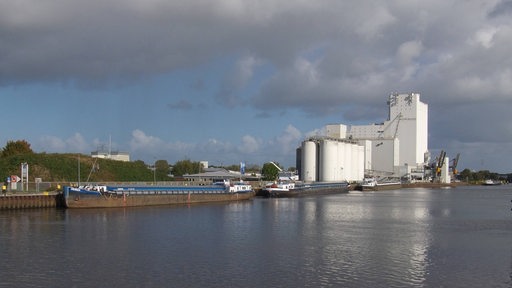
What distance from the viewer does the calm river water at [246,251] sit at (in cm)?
2380

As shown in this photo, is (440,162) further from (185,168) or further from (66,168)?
(66,168)

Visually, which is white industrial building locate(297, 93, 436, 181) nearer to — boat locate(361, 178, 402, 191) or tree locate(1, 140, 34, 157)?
boat locate(361, 178, 402, 191)

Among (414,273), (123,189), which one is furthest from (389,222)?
(123,189)

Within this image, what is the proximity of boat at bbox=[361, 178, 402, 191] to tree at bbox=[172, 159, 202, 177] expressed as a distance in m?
43.8

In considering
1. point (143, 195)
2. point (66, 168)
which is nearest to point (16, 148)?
point (66, 168)

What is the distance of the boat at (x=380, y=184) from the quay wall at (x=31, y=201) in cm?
8072

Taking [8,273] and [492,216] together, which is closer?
[8,273]

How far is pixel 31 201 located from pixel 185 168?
325 ft

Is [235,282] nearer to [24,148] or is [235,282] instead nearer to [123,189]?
[123,189]

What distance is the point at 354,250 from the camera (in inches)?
1222

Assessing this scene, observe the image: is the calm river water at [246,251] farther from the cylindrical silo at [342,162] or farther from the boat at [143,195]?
the cylindrical silo at [342,162]

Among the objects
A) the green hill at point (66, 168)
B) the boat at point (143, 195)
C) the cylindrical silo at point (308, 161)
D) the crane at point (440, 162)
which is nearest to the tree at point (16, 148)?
the green hill at point (66, 168)

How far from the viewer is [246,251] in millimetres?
30531

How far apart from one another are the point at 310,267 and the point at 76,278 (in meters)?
9.92
